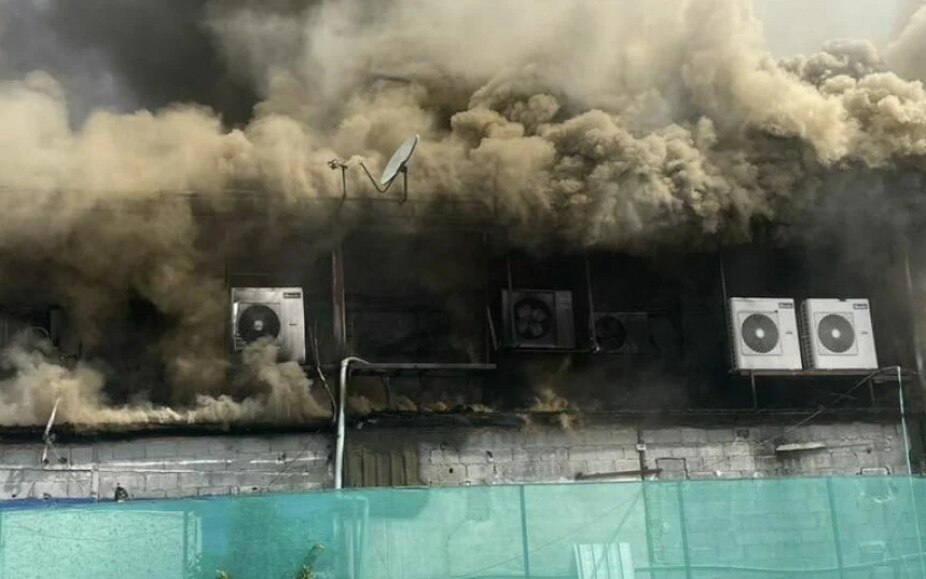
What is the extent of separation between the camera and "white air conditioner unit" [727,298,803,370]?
11.4 meters

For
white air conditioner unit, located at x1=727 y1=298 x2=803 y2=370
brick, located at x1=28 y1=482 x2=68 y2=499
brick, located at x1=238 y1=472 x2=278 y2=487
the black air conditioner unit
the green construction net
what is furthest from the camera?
white air conditioner unit, located at x1=727 y1=298 x2=803 y2=370

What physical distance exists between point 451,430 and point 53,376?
4279mm

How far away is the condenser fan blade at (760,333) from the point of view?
11.5 m

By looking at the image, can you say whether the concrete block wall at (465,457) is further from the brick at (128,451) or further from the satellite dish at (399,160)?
the satellite dish at (399,160)

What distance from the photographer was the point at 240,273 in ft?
36.3

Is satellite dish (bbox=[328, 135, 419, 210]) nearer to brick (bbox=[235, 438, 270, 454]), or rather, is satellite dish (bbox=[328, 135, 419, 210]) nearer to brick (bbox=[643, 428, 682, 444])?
brick (bbox=[235, 438, 270, 454])

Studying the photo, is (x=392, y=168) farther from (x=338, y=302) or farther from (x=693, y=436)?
(x=693, y=436)

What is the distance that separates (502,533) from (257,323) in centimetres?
423

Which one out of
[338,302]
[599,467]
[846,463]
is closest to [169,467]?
[338,302]

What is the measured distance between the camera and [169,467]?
31.6 feet

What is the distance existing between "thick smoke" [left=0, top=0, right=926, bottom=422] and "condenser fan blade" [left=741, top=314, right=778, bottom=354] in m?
1.19

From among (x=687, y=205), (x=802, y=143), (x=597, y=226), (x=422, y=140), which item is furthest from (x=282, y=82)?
(x=802, y=143)

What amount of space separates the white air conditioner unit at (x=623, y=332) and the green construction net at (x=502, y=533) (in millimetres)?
3898

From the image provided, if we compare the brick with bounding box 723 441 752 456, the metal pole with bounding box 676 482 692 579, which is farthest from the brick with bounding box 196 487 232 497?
the brick with bounding box 723 441 752 456
